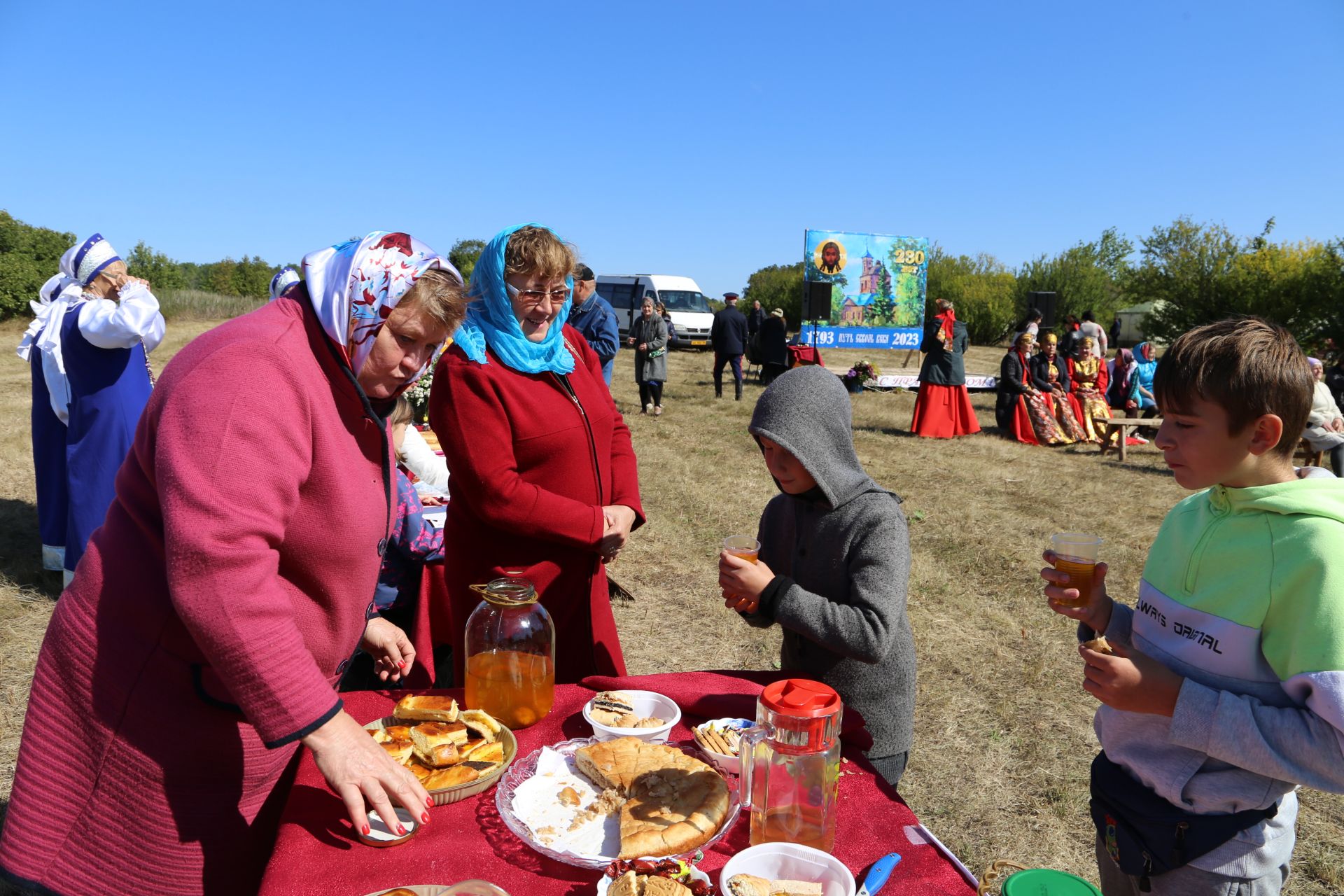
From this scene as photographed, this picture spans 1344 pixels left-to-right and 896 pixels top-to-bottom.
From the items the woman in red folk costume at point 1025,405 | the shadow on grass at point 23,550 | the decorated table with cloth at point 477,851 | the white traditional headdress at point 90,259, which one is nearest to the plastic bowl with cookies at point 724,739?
the decorated table with cloth at point 477,851

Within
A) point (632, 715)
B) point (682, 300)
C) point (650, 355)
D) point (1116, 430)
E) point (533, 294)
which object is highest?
point (682, 300)

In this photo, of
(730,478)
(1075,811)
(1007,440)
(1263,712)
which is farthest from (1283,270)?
(1263,712)

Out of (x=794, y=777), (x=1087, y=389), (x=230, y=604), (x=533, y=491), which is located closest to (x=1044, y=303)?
(x=1087, y=389)

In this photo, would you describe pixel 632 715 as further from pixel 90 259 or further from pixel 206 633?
pixel 90 259

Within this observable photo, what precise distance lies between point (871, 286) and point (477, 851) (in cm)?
1850

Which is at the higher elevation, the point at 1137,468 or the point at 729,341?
the point at 729,341

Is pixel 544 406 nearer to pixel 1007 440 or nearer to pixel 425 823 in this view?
pixel 425 823

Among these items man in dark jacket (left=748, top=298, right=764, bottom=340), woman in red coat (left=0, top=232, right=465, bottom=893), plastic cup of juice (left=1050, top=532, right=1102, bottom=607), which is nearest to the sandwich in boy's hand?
plastic cup of juice (left=1050, top=532, right=1102, bottom=607)

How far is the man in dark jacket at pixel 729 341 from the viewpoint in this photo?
15.8m

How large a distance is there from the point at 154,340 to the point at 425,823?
14.4 feet

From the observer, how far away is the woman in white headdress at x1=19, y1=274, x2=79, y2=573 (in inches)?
191

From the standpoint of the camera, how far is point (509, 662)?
1775 millimetres

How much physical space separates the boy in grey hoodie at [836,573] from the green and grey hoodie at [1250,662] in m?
0.51

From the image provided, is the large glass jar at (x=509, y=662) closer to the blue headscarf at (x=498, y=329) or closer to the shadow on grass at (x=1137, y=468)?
the blue headscarf at (x=498, y=329)
